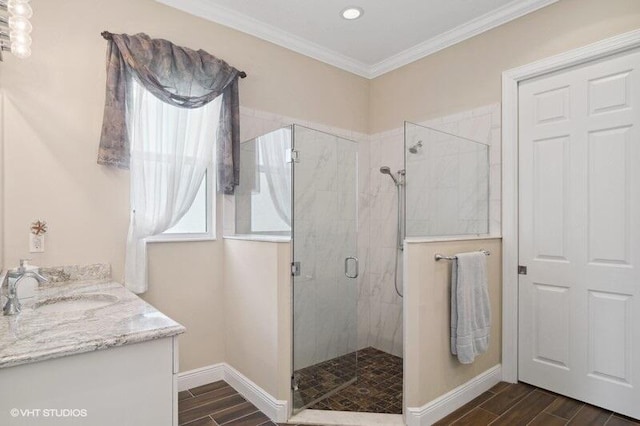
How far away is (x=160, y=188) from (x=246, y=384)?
4.81 ft

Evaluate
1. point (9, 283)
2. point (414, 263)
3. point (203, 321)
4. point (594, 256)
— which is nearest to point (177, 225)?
point (203, 321)

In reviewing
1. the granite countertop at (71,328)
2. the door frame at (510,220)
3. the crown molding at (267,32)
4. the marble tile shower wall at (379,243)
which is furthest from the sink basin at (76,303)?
the door frame at (510,220)

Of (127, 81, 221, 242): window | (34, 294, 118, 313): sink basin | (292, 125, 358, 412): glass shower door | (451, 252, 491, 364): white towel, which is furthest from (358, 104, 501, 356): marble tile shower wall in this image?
(34, 294, 118, 313): sink basin

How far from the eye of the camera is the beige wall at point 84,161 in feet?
6.56

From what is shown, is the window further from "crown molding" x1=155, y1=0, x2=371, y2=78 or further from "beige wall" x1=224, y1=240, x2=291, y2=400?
"crown molding" x1=155, y1=0, x2=371, y2=78

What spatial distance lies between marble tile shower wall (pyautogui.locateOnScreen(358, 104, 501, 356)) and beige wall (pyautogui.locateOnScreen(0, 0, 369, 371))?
1.47 meters

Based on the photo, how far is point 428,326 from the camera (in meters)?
2.18

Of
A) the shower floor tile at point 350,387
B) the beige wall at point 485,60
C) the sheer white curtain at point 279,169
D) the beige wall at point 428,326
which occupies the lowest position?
the shower floor tile at point 350,387

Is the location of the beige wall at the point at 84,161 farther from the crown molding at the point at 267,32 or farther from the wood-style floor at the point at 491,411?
the wood-style floor at the point at 491,411

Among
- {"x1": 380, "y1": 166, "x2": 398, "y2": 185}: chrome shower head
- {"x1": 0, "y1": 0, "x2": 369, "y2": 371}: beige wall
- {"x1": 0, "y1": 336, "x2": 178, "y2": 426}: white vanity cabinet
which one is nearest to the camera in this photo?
{"x1": 0, "y1": 336, "x2": 178, "y2": 426}: white vanity cabinet

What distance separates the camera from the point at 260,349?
2352 mm

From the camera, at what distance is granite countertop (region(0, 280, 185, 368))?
3.62 feet

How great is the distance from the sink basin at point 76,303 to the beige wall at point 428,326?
5.27 ft

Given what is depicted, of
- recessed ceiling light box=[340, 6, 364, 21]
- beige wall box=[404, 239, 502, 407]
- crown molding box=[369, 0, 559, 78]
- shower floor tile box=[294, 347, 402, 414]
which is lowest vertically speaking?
shower floor tile box=[294, 347, 402, 414]
